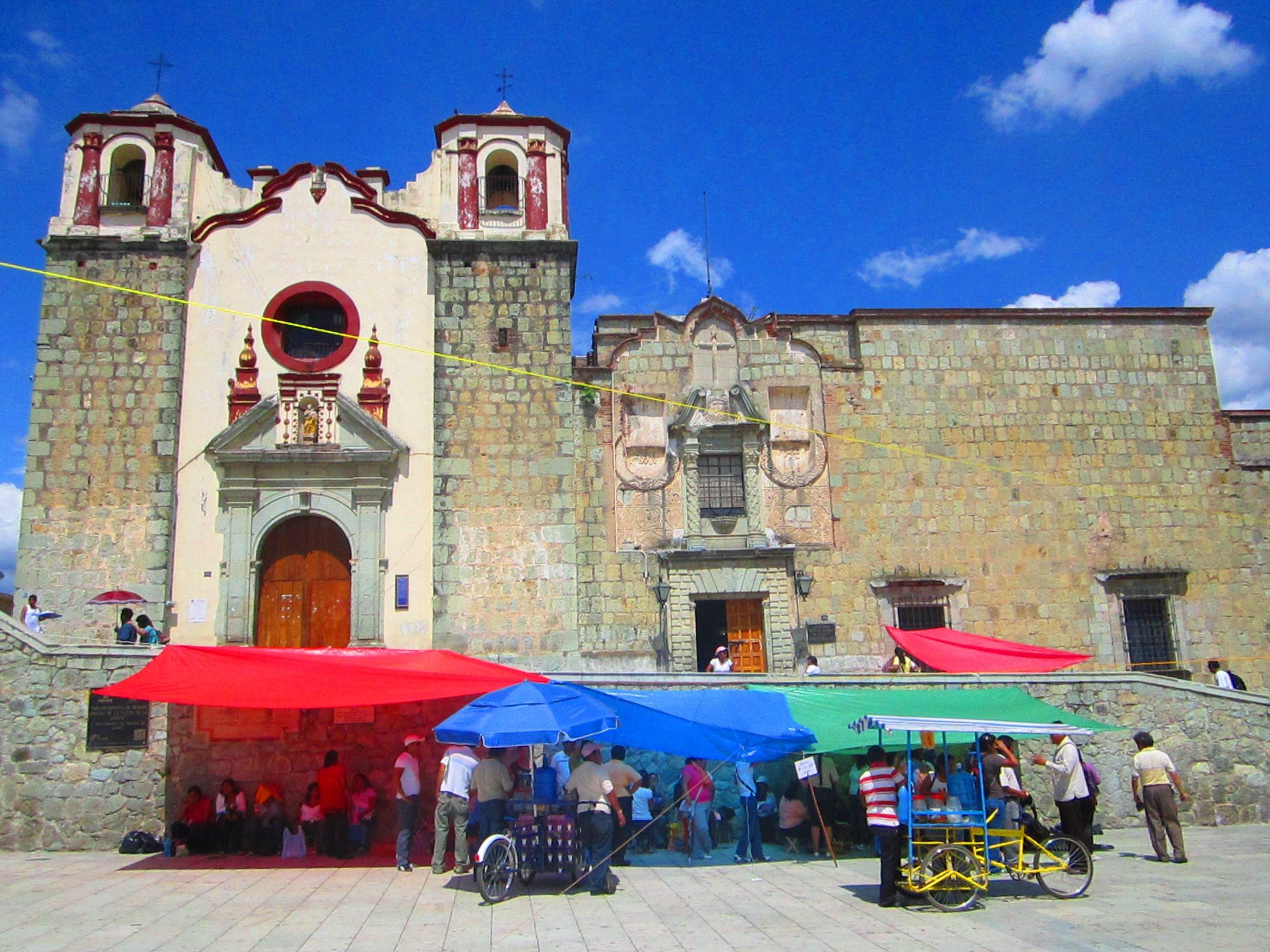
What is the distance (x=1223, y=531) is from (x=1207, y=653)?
243cm

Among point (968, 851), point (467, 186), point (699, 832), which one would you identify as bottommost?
point (699, 832)

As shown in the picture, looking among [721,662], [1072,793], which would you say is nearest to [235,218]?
[721,662]

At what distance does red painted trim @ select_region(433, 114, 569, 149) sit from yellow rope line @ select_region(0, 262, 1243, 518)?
15.3 ft

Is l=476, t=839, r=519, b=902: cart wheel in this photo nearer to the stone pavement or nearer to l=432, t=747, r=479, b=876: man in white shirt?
the stone pavement

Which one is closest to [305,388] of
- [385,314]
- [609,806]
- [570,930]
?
[385,314]

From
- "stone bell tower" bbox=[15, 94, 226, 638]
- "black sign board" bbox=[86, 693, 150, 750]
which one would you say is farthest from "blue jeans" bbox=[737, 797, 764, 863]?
"stone bell tower" bbox=[15, 94, 226, 638]

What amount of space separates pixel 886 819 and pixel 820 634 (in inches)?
362

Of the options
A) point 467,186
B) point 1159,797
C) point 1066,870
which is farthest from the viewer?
point 467,186

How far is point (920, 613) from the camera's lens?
63.1 feet

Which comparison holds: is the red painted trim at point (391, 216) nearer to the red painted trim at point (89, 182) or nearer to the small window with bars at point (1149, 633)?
the red painted trim at point (89, 182)

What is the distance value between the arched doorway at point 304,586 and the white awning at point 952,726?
1081 centimetres

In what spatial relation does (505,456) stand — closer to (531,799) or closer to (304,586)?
(304,586)

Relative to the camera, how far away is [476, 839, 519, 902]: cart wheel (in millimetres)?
9883

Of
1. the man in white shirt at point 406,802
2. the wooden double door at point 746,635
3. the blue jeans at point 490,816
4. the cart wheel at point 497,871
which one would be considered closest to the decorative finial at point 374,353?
the wooden double door at point 746,635
